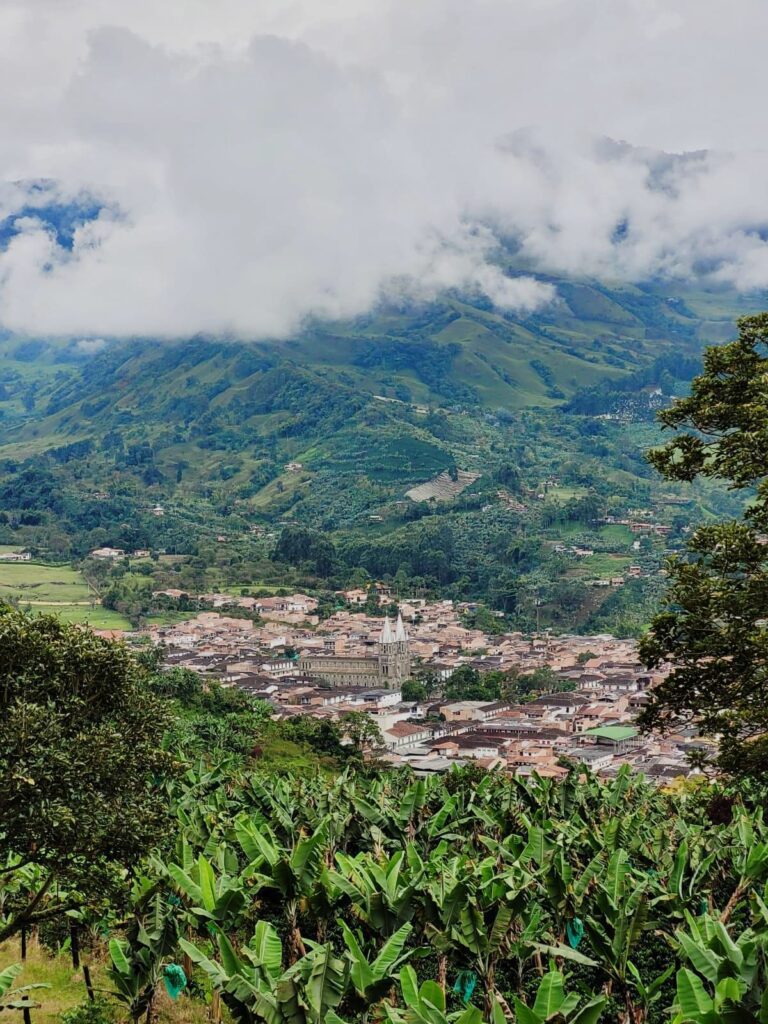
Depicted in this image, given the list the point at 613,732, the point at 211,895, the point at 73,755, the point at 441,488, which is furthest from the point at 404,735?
the point at 441,488

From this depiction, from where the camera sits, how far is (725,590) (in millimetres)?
12148

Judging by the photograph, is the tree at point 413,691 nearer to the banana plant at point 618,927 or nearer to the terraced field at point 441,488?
the banana plant at point 618,927

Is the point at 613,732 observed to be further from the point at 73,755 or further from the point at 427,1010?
the point at 427,1010

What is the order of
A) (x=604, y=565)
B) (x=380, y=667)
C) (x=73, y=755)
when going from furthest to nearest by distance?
1. (x=604, y=565)
2. (x=380, y=667)
3. (x=73, y=755)

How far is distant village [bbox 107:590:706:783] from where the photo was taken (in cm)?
4469

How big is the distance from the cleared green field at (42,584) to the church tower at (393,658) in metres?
26.8

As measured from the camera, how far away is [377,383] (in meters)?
185

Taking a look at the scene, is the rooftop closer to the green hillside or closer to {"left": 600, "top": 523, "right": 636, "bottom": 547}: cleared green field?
the green hillside

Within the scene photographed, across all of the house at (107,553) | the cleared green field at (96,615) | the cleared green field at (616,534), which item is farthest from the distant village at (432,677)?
the cleared green field at (616,534)

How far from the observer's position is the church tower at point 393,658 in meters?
69.5

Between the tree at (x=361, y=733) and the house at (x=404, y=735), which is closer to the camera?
the tree at (x=361, y=733)

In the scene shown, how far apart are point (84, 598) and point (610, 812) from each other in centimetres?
7525

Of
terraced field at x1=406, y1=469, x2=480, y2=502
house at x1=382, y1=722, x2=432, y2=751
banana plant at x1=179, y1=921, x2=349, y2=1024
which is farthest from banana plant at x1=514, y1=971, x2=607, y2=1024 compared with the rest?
terraced field at x1=406, y1=469, x2=480, y2=502

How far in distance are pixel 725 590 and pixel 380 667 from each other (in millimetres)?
58363
